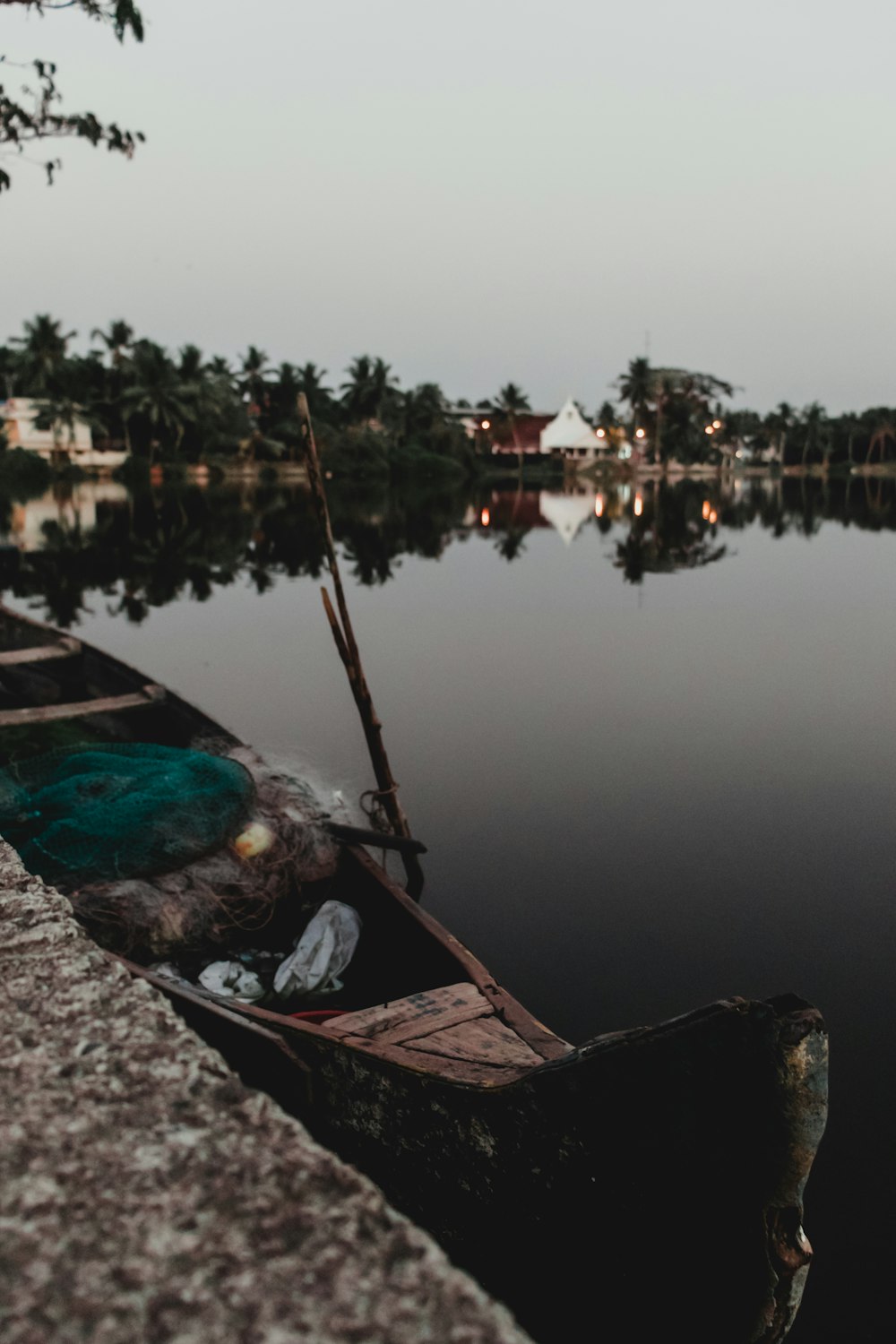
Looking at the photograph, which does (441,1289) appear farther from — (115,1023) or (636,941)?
(636,941)

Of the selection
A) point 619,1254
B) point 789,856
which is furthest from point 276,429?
point 619,1254

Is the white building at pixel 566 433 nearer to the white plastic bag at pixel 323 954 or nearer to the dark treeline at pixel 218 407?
the dark treeline at pixel 218 407

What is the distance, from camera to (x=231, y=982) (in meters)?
6.15

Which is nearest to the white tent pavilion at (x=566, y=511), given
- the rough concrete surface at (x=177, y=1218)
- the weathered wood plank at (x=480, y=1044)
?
the weathered wood plank at (x=480, y=1044)

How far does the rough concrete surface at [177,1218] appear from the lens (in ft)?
4.74

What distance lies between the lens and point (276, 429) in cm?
8288

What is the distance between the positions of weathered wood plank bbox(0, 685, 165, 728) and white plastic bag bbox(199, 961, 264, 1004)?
4603mm

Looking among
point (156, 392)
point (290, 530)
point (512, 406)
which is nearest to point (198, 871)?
point (290, 530)

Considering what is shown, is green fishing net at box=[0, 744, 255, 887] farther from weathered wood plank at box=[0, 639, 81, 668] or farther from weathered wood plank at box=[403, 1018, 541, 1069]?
weathered wood plank at box=[0, 639, 81, 668]

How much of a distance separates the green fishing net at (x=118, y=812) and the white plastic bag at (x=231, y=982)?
0.74 metres

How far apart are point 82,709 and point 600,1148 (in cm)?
826

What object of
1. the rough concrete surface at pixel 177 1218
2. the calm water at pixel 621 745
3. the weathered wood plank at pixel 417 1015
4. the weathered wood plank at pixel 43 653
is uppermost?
the rough concrete surface at pixel 177 1218

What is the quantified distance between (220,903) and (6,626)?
31.2ft

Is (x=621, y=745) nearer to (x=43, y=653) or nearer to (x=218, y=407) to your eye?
(x=43, y=653)
